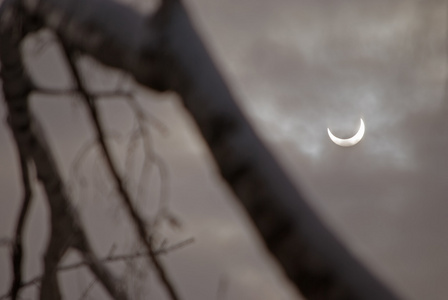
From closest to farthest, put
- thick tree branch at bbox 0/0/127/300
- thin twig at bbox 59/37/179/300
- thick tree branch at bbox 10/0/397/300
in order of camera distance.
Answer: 1. thick tree branch at bbox 10/0/397/300
2. thin twig at bbox 59/37/179/300
3. thick tree branch at bbox 0/0/127/300

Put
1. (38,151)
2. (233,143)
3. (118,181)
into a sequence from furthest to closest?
1. (38,151)
2. (118,181)
3. (233,143)

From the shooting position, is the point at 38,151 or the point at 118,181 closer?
the point at 118,181

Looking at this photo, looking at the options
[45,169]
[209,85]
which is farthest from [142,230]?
[209,85]

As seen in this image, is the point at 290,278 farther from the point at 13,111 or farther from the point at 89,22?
the point at 13,111

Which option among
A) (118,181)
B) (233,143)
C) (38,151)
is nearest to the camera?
(233,143)

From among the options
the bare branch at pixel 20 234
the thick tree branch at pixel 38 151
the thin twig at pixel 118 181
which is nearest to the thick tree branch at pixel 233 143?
the thin twig at pixel 118 181

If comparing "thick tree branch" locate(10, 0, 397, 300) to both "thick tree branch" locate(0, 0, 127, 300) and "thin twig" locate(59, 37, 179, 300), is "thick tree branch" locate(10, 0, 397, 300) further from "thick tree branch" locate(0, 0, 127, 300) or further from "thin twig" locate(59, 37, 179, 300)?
"thick tree branch" locate(0, 0, 127, 300)

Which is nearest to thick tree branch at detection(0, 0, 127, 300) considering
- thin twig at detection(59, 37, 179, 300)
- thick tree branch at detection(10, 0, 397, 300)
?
thin twig at detection(59, 37, 179, 300)

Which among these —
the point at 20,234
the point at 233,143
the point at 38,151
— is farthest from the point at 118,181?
the point at 233,143

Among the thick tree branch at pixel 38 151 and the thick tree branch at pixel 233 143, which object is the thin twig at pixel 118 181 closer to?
the thick tree branch at pixel 38 151

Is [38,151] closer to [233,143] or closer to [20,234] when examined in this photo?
[20,234]

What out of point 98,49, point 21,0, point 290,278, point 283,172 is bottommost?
point 290,278

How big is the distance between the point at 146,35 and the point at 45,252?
2.09m

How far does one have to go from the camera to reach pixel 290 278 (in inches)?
55.8
